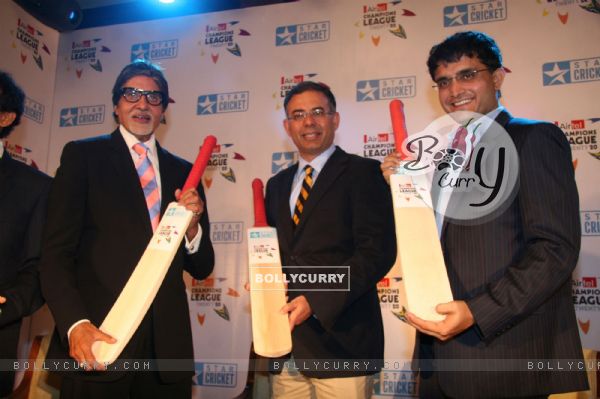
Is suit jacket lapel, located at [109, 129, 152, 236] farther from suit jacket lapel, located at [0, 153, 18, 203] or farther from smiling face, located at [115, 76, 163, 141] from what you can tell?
suit jacket lapel, located at [0, 153, 18, 203]

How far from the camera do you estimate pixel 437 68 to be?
70.3 inches

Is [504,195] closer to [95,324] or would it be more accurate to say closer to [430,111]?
[95,324]

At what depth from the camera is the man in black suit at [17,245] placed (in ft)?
5.98

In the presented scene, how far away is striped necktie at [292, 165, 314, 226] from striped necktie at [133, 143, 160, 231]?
1.84ft

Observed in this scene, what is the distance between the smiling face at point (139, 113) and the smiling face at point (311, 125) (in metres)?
0.60

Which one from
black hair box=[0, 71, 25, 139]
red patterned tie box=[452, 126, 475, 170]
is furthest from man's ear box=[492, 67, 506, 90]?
black hair box=[0, 71, 25, 139]

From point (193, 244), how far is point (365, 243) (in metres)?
0.69

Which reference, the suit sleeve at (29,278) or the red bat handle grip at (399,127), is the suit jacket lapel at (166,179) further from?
the red bat handle grip at (399,127)

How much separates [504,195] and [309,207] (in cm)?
80

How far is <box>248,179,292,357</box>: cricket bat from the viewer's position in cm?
162

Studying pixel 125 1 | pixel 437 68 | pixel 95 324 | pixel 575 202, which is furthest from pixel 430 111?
pixel 125 1

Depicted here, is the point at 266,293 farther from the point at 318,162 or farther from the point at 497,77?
the point at 497,77

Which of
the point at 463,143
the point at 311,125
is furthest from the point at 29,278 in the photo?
the point at 463,143

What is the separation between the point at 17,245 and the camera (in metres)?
1.94
